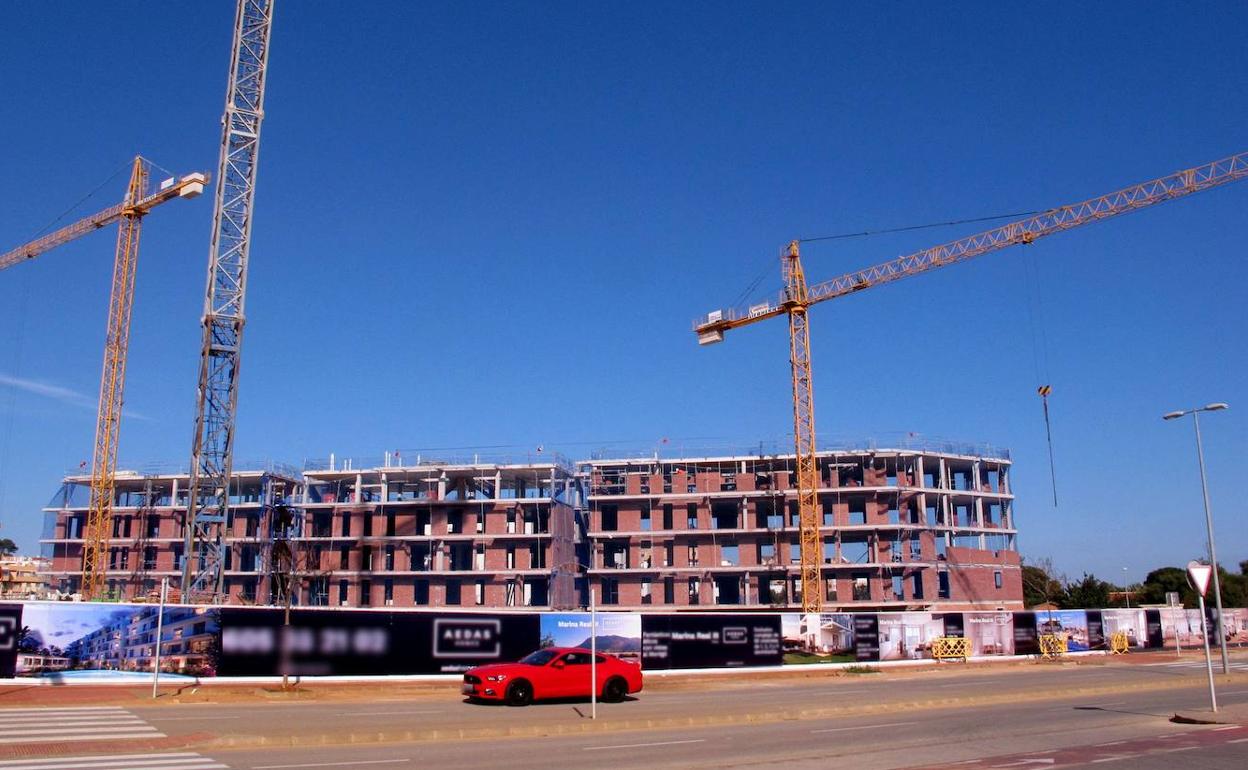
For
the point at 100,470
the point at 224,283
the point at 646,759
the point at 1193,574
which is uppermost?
the point at 224,283

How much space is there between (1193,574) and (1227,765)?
963 cm

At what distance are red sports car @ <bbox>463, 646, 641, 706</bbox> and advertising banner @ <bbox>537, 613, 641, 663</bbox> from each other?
A: 28.4 ft

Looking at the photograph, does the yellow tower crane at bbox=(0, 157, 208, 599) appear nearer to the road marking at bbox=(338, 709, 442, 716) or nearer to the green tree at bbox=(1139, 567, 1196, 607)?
the road marking at bbox=(338, 709, 442, 716)

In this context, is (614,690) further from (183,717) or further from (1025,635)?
(1025,635)

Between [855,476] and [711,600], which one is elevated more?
[855,476]

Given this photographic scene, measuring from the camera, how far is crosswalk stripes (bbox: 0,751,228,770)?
1784 cm

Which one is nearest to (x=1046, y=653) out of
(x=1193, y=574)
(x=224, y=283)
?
(x=1193, y=574)

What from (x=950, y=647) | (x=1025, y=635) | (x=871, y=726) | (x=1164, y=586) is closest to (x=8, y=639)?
(x=871, y=726)

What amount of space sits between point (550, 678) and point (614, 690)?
241 cm

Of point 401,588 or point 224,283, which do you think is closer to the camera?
point 224,283

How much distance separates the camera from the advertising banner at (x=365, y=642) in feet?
118

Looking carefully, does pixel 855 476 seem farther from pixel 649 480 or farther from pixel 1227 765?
pixel 1227 765

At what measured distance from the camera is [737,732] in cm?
2462

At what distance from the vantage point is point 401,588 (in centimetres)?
9956
